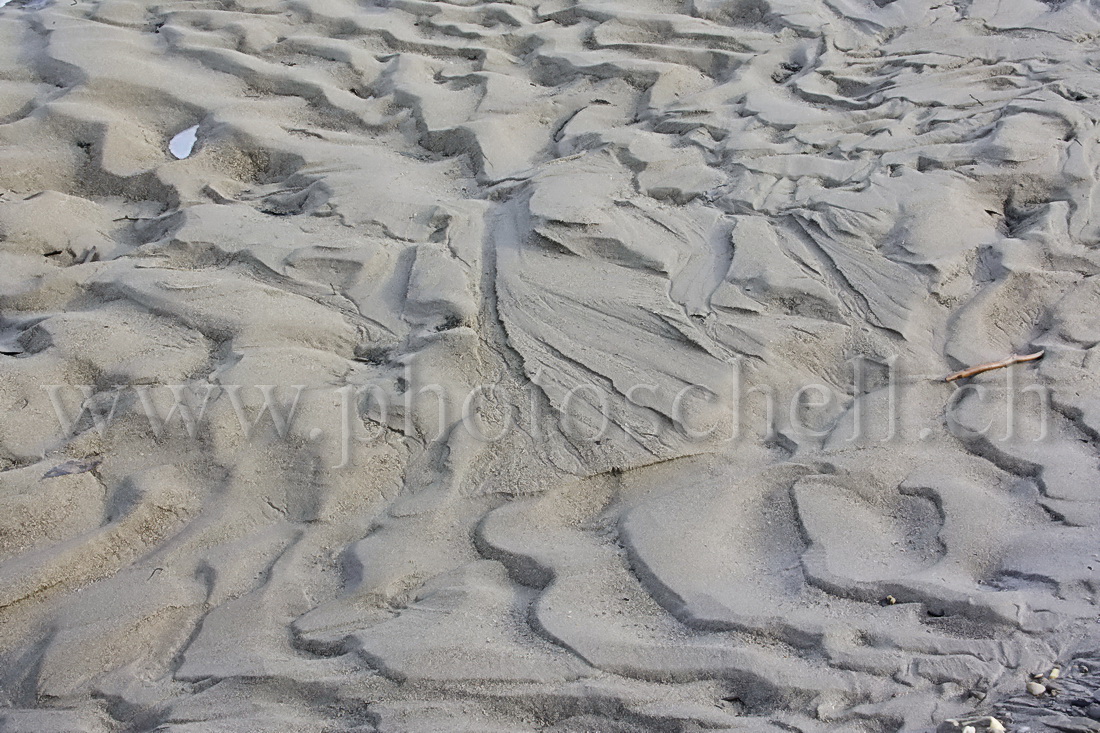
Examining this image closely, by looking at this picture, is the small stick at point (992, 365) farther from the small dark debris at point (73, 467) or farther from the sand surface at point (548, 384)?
the small dark debris at point (73, 467)

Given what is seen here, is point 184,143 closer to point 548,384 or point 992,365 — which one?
point 548,384

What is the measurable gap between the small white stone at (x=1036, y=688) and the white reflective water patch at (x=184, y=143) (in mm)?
2693

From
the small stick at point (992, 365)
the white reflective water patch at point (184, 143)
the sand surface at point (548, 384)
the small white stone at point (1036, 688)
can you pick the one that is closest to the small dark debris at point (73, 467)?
the sand surface at point (548, 384)

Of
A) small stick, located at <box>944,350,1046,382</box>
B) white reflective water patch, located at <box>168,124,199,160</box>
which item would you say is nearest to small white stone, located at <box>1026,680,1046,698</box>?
small stick, located at <box>944,350,1046,382</box>

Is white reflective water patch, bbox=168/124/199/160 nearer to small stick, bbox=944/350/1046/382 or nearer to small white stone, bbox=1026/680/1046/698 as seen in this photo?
small stick, bbox=944/350/1046/382

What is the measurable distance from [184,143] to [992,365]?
2.48 meters

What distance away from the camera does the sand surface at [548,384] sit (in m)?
1.44

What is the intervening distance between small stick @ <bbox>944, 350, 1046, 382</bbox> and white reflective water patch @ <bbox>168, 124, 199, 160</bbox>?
2342 mm

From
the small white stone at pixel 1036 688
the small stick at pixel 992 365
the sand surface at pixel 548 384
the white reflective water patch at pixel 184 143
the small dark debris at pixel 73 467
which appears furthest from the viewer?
the white reflective water patch at pixel 184 143

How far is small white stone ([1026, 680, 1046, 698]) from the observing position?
1.30m

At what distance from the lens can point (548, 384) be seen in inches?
79.0

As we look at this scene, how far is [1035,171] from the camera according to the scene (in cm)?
259

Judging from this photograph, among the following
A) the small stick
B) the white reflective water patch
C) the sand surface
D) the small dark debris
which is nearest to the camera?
the sand surface

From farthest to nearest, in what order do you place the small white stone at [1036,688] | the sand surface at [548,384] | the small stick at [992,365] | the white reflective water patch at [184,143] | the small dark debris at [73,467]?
the white reflective water patch at [184,143], the small stick at [992,365], the small dark debris at [73,467], the sand surface at [548,384], the small white stone at [1036,688]
